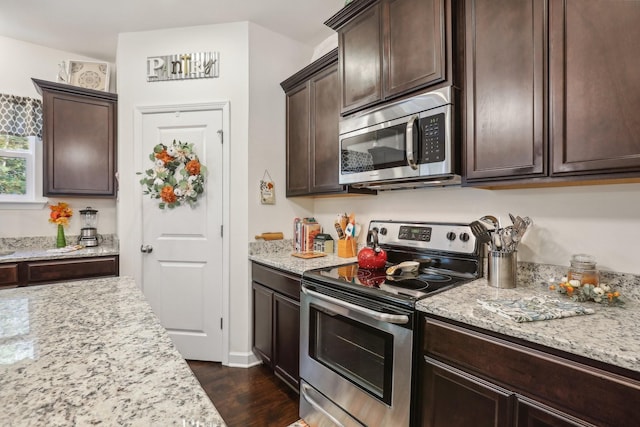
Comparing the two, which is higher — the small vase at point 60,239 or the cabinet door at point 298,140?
the cabinet door at point 298,140

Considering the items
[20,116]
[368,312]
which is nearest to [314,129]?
[368,312]

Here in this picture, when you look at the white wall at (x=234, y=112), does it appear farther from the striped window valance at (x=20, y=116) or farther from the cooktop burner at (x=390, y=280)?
the cooktop burner at (x=390, y=280)

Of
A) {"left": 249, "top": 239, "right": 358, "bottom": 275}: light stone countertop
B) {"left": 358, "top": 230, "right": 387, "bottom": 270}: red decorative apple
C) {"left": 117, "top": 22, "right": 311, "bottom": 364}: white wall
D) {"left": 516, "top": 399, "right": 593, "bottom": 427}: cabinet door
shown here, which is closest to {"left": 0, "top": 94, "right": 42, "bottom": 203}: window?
{"left": 117, "top": 22, "right": 311, "bottom": 364}: white wall

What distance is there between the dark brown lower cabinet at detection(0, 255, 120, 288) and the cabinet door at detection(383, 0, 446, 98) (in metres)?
2.61

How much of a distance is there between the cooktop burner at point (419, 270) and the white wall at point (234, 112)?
1.01 m

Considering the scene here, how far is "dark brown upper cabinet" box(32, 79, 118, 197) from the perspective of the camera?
2.73 meters

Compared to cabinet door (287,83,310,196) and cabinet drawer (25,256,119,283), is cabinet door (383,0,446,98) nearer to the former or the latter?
cabinet door (287,83,310,196)

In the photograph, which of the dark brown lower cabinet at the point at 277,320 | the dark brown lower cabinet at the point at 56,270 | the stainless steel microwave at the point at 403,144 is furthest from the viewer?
the dark brown lower cabinet at the point at 56,270

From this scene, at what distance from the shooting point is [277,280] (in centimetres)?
223

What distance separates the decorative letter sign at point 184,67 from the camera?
265cm

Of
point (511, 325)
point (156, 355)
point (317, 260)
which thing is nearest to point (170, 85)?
point (317, 260)

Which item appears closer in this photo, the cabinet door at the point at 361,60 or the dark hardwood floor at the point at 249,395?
the cabinet door at the point at 361,60

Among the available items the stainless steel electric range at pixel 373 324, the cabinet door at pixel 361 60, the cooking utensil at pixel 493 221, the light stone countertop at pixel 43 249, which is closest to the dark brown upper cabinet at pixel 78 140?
the light stone countertop at pixel 43 249

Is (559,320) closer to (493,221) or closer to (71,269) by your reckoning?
(493,221)
